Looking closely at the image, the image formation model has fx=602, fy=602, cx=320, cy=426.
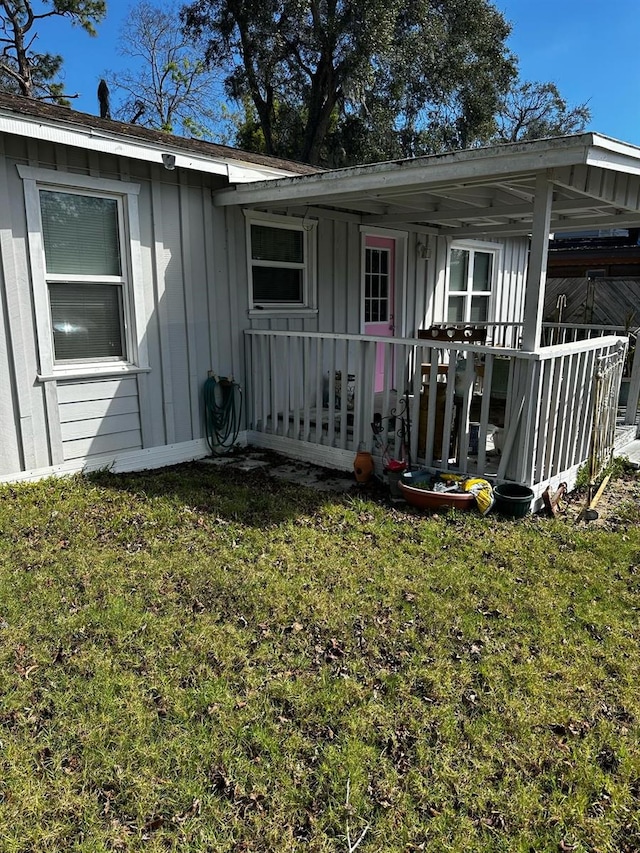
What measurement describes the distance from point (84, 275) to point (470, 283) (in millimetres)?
7016

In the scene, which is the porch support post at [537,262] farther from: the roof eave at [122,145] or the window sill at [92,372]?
the window sill at [92,372]

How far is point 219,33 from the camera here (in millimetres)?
19219

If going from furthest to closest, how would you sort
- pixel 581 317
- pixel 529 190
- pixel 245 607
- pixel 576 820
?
pixel 581 317 → pixel 529 190 → pixel 245 607 → pixel 576 820

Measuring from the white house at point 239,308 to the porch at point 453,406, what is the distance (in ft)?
0.07

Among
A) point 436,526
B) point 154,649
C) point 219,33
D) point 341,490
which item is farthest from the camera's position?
point 219,33

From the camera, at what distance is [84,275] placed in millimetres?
5035

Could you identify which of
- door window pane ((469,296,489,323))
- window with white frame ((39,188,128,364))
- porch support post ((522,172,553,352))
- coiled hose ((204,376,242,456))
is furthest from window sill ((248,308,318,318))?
door window pane ((469,296,489,323))

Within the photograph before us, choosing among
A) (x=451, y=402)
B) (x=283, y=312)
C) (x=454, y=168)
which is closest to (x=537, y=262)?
(x=454, y=168)

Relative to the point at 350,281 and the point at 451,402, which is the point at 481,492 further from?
the point at 350,281

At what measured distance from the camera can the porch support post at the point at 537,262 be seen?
431 centimetres

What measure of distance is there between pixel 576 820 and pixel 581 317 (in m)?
12.1

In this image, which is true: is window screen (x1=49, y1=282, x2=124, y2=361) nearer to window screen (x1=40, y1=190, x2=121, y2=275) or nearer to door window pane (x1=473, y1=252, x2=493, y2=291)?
window screen (x1=40, y1=190, x2=121, y2=275)

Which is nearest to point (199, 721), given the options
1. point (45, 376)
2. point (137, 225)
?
point (45, 376)

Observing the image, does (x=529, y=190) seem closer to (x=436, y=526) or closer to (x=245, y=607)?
(x=436, y=526)
